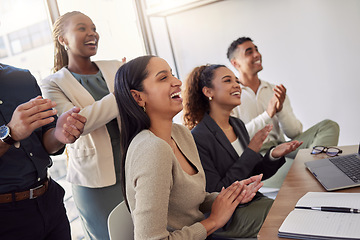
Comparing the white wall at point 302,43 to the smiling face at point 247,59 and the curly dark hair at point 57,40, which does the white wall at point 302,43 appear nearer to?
the smiling face at point 247,59

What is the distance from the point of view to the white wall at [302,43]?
12.6ft

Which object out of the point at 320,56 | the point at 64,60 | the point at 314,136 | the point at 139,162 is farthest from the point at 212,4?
the point at 139,162

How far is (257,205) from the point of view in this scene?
1506mm

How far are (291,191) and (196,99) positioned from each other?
0.98 meters

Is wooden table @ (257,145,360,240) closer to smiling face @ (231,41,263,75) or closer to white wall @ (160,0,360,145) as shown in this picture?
smiling face @ (231,41,263,75)

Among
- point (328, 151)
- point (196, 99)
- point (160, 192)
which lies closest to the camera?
Result: point (160, 192)

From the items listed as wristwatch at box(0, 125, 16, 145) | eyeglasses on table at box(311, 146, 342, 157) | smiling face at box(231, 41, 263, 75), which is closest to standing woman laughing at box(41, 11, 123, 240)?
wristwatch at box(0, 125, 16, 145)

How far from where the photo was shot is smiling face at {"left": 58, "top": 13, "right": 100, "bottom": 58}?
1.94m

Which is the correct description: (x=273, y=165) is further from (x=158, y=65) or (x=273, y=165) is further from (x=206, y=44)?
(x=206, y=44)

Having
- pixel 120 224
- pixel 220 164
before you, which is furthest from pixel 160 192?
pixel 220 164

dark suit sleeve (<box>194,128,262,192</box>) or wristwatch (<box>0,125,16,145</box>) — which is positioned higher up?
wristwatch (<box>0,125,16,145</box>)

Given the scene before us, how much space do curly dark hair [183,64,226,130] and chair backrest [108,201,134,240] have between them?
3.21 feet

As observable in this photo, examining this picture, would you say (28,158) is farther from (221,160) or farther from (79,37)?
(221,160)

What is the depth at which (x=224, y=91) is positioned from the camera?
2104mm
